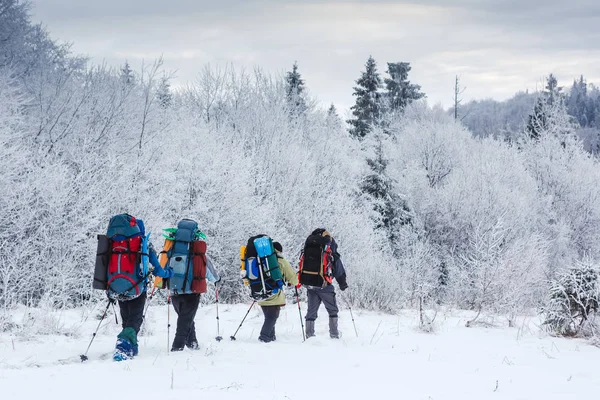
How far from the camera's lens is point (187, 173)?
18.1m

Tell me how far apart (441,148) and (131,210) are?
24077 millimetres

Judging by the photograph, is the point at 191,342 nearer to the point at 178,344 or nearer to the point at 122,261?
the point at 178,344

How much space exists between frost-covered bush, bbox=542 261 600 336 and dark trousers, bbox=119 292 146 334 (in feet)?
23.6

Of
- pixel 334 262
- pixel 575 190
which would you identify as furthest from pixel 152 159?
pixel 575 190

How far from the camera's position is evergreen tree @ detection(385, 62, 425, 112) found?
151ft

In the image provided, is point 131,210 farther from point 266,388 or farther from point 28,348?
point 266,388

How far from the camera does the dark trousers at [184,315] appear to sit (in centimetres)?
641

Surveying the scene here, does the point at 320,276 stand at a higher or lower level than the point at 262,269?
lower

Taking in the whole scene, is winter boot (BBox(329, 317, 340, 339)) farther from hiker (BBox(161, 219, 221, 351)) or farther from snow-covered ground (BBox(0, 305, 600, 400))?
hiker (BBox(161, 219, 221, 351))

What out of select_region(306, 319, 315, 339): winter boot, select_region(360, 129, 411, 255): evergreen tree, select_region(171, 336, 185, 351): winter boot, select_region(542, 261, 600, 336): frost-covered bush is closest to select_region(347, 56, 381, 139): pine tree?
select_region(360, 129, 411, 255): evergreen tree

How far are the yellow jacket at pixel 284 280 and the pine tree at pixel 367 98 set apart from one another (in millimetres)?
28192

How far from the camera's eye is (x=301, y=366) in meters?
5.86

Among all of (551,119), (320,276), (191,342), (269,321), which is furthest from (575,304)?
(551,119)

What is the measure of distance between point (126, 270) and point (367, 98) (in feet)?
102
